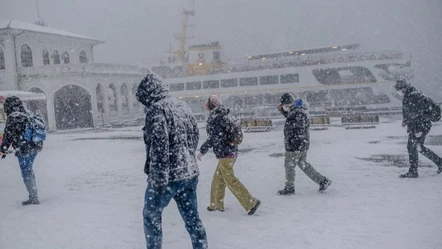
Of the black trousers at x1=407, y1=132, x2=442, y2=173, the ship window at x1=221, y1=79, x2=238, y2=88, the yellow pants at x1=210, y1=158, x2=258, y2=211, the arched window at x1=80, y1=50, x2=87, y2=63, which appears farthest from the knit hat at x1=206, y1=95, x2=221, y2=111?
the arched window at x1=80, y1=50, x2=87, y2=63

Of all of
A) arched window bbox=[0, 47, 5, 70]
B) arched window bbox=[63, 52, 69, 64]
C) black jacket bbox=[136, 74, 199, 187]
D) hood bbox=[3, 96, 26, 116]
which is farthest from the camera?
arched window bbox=[63, 52, 69, 64]

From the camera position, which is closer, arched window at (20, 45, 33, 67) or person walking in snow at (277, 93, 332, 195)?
person walking in snow at (277, 93, 332, 195)

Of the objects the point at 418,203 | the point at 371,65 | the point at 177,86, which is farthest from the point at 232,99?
the point at 418,203

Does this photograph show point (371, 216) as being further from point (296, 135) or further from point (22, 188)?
point (22, 188)

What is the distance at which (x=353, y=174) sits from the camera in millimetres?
7566

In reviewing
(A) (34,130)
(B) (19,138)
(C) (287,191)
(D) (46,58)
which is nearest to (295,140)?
(C) (287,191)

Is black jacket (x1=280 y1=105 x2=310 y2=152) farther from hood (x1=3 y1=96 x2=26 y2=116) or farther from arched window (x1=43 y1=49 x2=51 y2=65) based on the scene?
arched window (x1=43 y1=49 x2=51 y2=65)

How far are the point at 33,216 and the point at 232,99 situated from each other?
110 feet

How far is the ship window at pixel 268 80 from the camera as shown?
35094 millimetres

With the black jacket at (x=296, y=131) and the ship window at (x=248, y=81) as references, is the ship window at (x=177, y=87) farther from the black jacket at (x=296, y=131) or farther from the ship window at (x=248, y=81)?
the black jacket at (x=296, y=131)

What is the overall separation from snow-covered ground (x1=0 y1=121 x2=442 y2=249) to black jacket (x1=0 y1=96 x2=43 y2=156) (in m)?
1.08

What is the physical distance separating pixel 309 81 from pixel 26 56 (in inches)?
995

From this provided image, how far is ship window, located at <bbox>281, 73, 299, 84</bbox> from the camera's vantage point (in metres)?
34.0

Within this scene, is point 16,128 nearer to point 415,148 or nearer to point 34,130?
point 34,130
